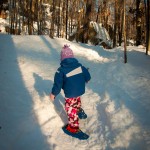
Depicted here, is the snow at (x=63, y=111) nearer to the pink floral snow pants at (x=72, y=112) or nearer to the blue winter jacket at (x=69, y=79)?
the pink floral snow pants at (x=72, y=112)

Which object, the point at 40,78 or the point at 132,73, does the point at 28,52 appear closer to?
the point at 40,78

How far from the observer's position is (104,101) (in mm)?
6172

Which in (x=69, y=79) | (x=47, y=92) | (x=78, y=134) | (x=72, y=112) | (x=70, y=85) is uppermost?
(x=69, y=79)

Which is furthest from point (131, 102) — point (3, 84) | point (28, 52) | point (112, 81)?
point (28, 52)

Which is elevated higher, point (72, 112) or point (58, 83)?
point (58, 83)

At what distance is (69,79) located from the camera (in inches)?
183

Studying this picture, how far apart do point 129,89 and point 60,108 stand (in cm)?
217

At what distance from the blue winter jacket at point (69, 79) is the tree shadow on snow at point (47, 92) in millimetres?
906

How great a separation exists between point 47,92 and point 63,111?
1216 millimetres

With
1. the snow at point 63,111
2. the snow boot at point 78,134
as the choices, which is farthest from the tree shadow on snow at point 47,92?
the snow boot at point 78,134

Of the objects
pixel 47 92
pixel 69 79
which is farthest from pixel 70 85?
pixel 47 92

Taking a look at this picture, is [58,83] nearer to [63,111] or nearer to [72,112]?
[72,112]

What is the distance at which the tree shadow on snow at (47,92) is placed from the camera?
556cm

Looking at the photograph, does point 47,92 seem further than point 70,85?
Yes
